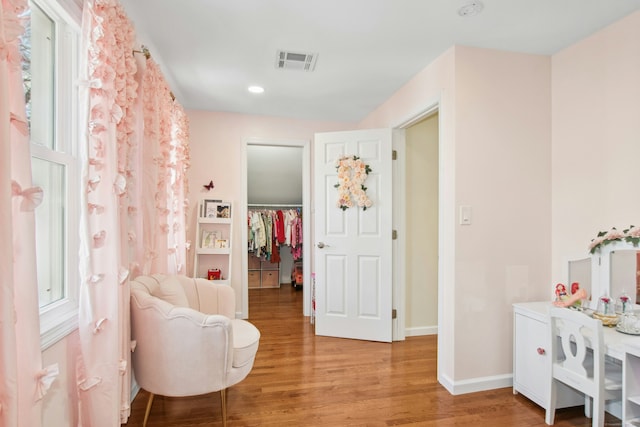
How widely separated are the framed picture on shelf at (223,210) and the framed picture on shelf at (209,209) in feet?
0.07

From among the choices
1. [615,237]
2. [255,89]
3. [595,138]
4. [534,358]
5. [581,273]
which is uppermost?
[255,89]

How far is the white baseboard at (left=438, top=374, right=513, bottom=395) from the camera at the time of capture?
2.33 m

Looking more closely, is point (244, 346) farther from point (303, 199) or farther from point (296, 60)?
point (303, 199)

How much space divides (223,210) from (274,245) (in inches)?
79.4

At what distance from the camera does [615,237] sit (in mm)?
1943

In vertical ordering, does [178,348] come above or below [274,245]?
below

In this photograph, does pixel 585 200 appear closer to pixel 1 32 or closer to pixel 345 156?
pixel 345 156

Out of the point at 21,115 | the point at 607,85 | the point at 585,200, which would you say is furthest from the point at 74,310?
the point at 607,85

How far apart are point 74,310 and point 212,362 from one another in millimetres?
731

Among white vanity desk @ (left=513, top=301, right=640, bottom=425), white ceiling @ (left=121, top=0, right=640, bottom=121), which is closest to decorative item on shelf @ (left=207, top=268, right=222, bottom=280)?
white ceiling @ (left=121, top=0, right=640, bottom=121)

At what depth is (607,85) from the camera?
2.08 meters

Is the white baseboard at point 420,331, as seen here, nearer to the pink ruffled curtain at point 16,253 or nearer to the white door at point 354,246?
the white door at point 354,246

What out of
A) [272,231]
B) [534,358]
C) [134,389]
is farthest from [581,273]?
[272,231]

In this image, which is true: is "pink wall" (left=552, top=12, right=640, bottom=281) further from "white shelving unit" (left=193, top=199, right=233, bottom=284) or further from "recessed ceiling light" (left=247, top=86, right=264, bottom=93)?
"white shelving unit" (left=193, top=199, right=233, bottom=284)
